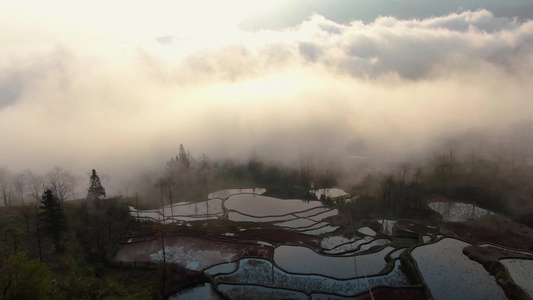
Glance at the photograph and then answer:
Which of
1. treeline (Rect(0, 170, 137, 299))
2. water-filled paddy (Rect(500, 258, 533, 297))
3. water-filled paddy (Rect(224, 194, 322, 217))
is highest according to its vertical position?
treeline (Rect(0, 170, 137, 299))

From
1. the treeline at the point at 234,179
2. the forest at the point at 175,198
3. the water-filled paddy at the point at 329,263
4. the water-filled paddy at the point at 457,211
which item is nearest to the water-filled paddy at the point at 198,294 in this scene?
the forest at the point at 175,198

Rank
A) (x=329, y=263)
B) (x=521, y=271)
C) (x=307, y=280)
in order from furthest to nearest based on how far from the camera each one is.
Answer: (x=329, y=263) < (x=521, y=271) < (x=307, y=280)

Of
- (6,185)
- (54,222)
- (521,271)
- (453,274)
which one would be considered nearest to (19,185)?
(6,185)

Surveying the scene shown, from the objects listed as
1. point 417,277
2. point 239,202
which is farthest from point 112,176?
point 417,277

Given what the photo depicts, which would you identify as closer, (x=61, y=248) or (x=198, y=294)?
(x=198, y=294)

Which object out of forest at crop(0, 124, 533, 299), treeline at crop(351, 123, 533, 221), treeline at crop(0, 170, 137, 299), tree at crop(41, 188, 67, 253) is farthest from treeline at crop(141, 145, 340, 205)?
tree at crop(41, 188, 67, 253)

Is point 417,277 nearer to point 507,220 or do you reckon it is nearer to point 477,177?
point 507,220

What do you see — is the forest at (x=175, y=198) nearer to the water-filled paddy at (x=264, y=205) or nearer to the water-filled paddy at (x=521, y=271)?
the water-filled paddy at (x=264, y=205)

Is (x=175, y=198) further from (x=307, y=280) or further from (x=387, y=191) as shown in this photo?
(x=307, y=280)

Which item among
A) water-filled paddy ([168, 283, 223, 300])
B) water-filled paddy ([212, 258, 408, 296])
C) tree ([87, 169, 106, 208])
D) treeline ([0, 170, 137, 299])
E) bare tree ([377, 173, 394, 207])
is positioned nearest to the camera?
treeline ([0, 170, 137, 299])

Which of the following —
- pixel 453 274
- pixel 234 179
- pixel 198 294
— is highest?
pixel 234 179

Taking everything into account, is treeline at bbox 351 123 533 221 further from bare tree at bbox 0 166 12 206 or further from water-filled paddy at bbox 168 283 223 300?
bare tree at bbox 0 166 12 206
